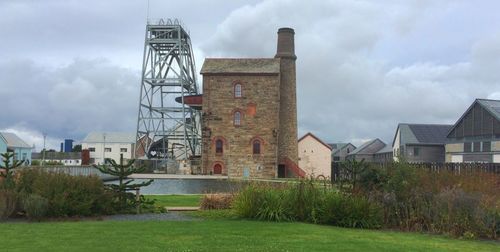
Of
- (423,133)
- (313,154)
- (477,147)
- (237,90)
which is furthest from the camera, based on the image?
(423,133)

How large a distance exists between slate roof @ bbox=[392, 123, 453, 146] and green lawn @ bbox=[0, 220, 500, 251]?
6148cm

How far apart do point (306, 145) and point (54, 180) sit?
1916 inches

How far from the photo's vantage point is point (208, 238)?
10.2 m

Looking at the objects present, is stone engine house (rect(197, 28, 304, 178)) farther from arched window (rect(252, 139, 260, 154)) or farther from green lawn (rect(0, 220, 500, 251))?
green lawn (rect(0, 220, 500, 251))

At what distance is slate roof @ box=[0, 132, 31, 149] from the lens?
255 ft

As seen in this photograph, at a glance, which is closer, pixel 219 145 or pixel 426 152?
pixel 219 145

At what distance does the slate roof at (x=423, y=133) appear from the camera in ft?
231

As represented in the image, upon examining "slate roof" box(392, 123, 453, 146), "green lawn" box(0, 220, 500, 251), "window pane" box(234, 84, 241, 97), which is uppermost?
"window pane" box(234, 84, 241, 97)

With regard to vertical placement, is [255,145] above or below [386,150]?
below

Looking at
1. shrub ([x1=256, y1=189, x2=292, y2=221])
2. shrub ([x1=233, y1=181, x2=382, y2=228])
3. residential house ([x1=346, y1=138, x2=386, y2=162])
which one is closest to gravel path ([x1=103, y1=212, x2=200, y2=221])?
shrub ([x1=233, y1=181, x2=382, y2=228])

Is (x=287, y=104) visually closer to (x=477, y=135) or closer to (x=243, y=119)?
(x=243, y=119)

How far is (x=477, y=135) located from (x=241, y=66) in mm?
27488

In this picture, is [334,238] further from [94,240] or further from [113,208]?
[113,208]

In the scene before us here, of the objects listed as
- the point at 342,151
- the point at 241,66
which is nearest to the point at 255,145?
the point at 241,66
